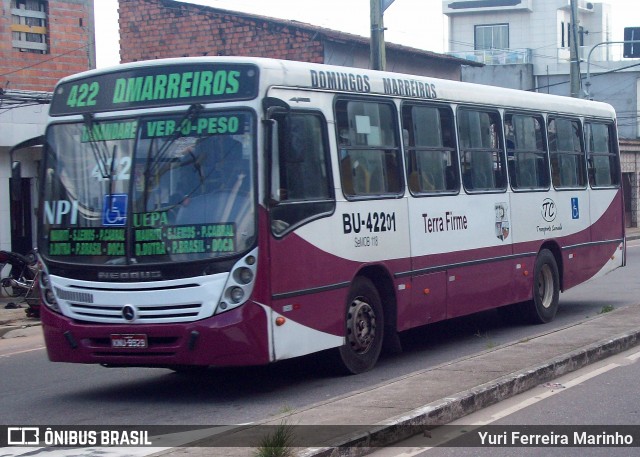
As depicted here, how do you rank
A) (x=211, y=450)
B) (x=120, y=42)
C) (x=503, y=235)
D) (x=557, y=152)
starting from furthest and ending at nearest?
(x=120, y=42)
(x=557, y=152)
(x=503, y=235)
(x=211, y=450)

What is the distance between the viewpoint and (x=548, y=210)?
46.6 feet

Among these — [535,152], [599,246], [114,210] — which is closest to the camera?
[114,210]

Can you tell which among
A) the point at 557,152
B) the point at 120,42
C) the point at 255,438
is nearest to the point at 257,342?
the point at 255,438

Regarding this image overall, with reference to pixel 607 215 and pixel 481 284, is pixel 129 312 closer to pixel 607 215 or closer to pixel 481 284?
pixel 481 284

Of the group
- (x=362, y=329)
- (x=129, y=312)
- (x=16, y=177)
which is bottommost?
(x=362, y=329)

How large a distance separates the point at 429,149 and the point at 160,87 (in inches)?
141

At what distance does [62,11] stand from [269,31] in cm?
913

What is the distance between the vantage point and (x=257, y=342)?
866cm

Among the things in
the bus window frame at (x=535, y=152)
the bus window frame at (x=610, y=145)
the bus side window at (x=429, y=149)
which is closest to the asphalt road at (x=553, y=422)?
the bus side window at (x=429, y=149)

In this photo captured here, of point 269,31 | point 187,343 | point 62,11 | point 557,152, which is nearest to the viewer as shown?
point 187,343

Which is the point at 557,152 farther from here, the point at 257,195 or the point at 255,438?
the point at 255,438

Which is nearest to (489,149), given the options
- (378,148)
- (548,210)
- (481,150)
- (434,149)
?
(481,150)

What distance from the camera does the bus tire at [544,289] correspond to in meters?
14.0

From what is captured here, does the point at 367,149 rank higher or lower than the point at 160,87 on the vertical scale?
lower
